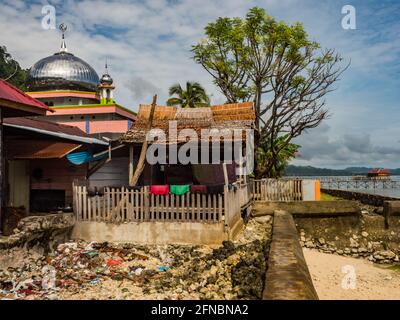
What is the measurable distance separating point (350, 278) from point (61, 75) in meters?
27.5

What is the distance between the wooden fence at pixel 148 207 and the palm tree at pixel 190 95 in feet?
65.6

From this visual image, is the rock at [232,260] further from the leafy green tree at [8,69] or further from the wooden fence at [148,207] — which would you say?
the leafy green tree at [8,69]

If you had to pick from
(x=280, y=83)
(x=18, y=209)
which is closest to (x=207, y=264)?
(x=18, y=209)

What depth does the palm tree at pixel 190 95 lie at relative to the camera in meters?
30.6

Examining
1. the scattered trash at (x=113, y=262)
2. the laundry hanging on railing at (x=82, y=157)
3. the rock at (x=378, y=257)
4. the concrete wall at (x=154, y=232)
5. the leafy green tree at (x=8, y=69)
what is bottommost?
the rock at (x=378, y=257)

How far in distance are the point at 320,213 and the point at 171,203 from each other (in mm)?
10020

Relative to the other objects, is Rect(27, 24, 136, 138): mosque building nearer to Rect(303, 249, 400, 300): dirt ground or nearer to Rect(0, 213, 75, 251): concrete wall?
Rect(0, 213, 75, 251): concrete wall

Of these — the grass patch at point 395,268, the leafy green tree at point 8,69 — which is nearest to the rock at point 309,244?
the grass patch at point 395,268

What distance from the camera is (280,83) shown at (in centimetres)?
2269

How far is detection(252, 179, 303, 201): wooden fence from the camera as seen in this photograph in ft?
62.6

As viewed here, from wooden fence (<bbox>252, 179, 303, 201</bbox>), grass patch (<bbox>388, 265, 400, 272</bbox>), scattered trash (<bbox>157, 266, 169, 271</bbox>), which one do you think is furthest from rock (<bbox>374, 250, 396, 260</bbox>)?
scattered trash (<bbox>157, 266, 169, 271</bbox>)

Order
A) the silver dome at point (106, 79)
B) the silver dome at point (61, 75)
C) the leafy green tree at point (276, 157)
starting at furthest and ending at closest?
the silver dome at point (106, 79), the silver dome at point (61, 75), the leafy green tree at point (276, 157)
